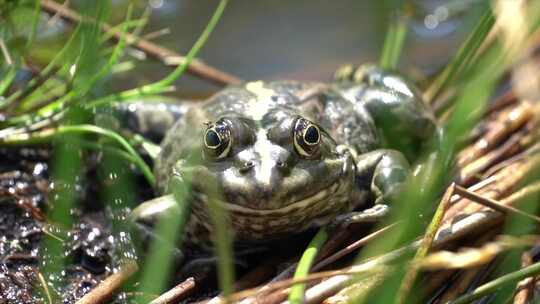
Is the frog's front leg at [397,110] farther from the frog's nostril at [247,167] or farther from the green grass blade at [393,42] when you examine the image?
the frog's nostril at [247,167]

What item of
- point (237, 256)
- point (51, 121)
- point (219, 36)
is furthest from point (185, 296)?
point (219, 36)

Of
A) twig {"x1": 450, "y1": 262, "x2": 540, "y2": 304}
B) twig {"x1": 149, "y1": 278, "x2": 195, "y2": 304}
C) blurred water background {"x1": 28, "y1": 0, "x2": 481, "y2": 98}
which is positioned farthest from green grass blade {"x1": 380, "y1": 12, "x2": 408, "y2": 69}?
twig {"x1": 450, "y1": 262, "x2": 540, "y2": 304}

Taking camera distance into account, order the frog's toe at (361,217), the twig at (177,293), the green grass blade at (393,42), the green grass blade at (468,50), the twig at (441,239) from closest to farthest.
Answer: the twig at (441,239), the green grass blade at (468,50), the twig at (177,293), the frog's toe at (361,217), the green grass blade at (393,42)

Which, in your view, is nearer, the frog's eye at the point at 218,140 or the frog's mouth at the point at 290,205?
the frog's mouth at the point at 290,205

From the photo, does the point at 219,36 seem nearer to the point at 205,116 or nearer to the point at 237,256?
the point at 205,116

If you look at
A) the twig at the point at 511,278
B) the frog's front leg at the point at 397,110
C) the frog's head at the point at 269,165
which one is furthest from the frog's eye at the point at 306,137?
the frog's front leg at the point at 397,110

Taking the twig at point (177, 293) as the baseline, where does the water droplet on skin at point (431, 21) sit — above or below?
above

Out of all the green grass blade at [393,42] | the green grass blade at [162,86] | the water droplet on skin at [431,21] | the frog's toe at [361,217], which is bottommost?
the frog's toe at [361,217]

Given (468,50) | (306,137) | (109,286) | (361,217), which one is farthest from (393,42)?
(109,286)

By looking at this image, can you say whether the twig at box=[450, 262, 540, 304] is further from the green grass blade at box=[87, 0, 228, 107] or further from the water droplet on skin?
the water droplet on skin
